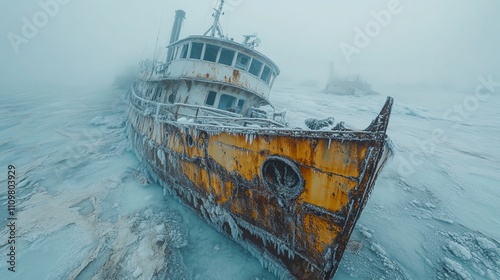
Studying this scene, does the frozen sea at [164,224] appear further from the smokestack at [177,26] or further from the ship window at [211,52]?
the smokestack at [177,26]

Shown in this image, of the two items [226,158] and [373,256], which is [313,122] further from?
[373,256]

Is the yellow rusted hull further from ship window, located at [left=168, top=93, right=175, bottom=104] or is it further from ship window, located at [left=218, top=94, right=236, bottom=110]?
ship window, located at [left=168, top=93, right=175, bottom=104]

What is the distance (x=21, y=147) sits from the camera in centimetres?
1177

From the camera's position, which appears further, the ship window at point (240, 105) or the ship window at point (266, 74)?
the ship window at point (266, 74)

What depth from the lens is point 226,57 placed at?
849cm

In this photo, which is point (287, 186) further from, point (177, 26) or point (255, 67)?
point (177, 26)

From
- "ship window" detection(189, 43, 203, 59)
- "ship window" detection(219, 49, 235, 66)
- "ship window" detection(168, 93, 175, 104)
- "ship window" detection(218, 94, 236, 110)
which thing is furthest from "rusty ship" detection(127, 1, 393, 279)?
"ship window" detection(168, 93, 175, 104)

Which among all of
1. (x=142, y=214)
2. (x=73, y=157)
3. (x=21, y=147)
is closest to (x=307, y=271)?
(x=142, y=214)

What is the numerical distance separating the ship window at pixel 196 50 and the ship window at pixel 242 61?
4.97 ft

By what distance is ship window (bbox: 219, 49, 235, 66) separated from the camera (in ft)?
27.5

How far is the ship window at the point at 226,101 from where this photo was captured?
854cm

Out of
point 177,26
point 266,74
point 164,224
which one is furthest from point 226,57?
point 177,26

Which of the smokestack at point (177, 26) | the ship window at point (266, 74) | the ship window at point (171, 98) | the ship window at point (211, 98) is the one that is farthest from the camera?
the smokestack at point (177, 26)

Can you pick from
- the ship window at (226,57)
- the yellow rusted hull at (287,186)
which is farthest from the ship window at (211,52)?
the yellow rusted hull at (287,186)
